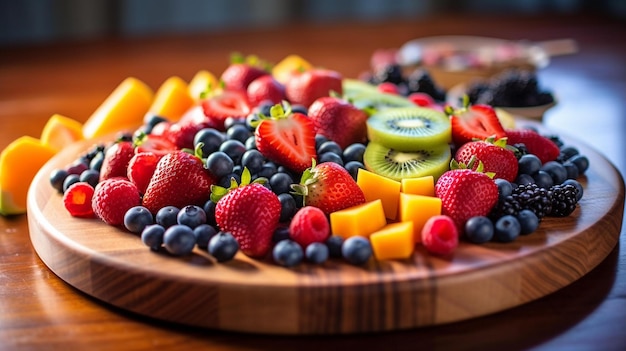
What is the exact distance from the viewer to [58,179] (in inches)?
67.1

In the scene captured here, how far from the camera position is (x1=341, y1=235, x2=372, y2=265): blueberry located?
131cm

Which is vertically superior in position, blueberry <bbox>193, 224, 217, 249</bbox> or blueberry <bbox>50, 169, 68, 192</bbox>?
blueberry <bbox>193, 224, 217, 249</bbox>

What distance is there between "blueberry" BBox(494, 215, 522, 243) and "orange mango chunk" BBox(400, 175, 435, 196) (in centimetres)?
15

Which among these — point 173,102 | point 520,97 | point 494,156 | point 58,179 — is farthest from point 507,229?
point 173,102

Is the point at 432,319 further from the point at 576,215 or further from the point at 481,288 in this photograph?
the point at 576,215

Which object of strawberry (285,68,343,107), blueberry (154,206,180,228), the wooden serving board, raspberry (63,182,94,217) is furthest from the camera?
strawberry (285,68,343,107)

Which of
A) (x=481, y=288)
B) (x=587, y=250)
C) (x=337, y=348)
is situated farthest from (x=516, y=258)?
(x=337, y=348)

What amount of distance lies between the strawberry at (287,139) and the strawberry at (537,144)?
1.46 feet

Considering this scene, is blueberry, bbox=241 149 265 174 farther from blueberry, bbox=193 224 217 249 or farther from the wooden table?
the wooden table

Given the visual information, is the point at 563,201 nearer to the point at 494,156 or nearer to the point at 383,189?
the point at 494,156

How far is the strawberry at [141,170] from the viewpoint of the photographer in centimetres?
161

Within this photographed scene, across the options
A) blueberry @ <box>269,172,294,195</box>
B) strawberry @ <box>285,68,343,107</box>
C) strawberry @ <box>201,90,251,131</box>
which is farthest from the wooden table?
strawberry @ <box>285,68,343,107</box>

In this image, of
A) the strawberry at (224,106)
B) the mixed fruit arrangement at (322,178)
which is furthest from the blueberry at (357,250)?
the strawberry at (224,106)

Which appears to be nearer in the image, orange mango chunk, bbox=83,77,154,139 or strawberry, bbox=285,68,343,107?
strawberry, bbox=285,68,343,107
